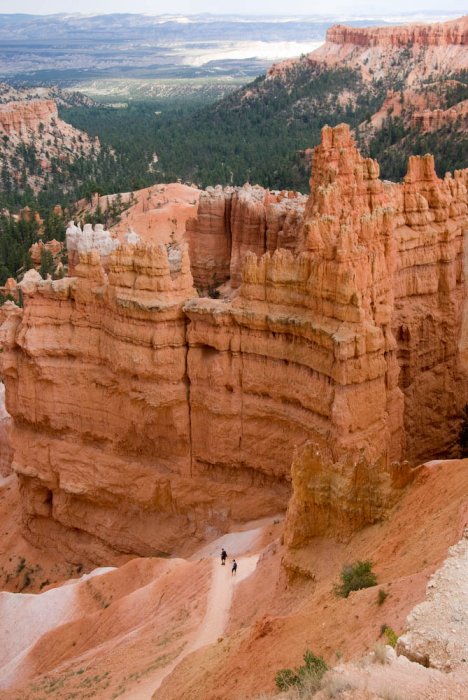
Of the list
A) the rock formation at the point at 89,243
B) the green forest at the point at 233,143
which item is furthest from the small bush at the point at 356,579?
the green forest at the point at 233,143

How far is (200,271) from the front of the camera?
3709cm

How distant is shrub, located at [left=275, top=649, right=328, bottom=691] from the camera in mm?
9516

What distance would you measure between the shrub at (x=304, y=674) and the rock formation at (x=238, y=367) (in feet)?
30.2

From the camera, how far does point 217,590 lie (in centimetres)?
1861

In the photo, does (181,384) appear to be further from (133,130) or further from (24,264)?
(133,130)

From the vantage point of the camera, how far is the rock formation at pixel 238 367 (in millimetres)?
20266

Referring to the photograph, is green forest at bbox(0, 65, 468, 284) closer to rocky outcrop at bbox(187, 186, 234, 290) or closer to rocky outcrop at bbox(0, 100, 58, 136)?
rocky outcrop at bbox(0, 100, 58, 136)

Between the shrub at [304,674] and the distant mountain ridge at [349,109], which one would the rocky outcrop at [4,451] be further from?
the distant mountain ridge at [349,109]

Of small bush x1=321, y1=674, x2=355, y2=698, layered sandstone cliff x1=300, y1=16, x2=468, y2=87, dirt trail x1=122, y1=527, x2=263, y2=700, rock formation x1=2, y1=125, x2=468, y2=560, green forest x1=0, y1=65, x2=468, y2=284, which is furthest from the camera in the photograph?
layered sandstone cliff x1=300, y1=16, x2=468, y2=87

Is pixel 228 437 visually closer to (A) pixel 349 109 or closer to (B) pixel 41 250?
(B) pixel 41 250

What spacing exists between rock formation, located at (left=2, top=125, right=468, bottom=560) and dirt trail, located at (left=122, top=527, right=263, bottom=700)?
105 cm

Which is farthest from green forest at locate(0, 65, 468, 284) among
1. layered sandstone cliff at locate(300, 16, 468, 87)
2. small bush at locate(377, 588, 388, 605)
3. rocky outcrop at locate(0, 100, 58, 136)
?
small bush at locate(377, 588, 388, 605)

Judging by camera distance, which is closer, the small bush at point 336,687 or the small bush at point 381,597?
the small bush at point 336,687

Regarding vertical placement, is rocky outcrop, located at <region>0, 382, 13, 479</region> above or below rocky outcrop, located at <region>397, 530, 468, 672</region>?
below
